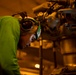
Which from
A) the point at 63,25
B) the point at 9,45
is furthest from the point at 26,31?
the point at 63,25

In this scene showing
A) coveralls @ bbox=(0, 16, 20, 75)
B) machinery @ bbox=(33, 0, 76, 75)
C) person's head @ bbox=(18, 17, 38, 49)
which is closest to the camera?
coveralls @ bbox=(0, 16, 20, 75)

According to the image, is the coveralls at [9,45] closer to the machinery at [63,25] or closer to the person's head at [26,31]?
the person's head at [26,31]

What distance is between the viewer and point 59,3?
171cm

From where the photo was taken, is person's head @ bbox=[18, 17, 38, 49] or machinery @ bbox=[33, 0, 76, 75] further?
machinery @ bbox=[33, 0, 76, 75]

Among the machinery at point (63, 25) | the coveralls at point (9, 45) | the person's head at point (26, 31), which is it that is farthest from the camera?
the machinery at point (63, 25)

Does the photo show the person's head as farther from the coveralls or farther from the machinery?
the machinery

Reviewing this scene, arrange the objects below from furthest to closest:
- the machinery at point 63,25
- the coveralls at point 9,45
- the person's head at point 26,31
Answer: the machinery at point 63,25
the person's head at point 26,31
the coveralls at point 9,45

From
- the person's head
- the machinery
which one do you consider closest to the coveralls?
the person's head

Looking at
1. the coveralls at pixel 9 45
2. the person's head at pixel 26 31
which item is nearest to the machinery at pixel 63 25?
the person's head at pixel 26 31

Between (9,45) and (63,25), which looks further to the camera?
(63,25)

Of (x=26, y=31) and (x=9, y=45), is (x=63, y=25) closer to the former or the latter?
(x=26, y=31)

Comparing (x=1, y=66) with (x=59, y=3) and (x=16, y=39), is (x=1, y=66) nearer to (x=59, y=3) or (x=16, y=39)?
(x=16, y=39)

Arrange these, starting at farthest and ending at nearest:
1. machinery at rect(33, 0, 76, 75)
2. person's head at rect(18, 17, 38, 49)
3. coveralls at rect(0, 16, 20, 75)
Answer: machinery at rect(33, 0, 76, 75), person's head at rect(18, 17, 38, 49), coveralls at rect(0, 16, 20, 75)

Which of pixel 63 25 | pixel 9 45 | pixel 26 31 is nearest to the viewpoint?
pixel 9 45
